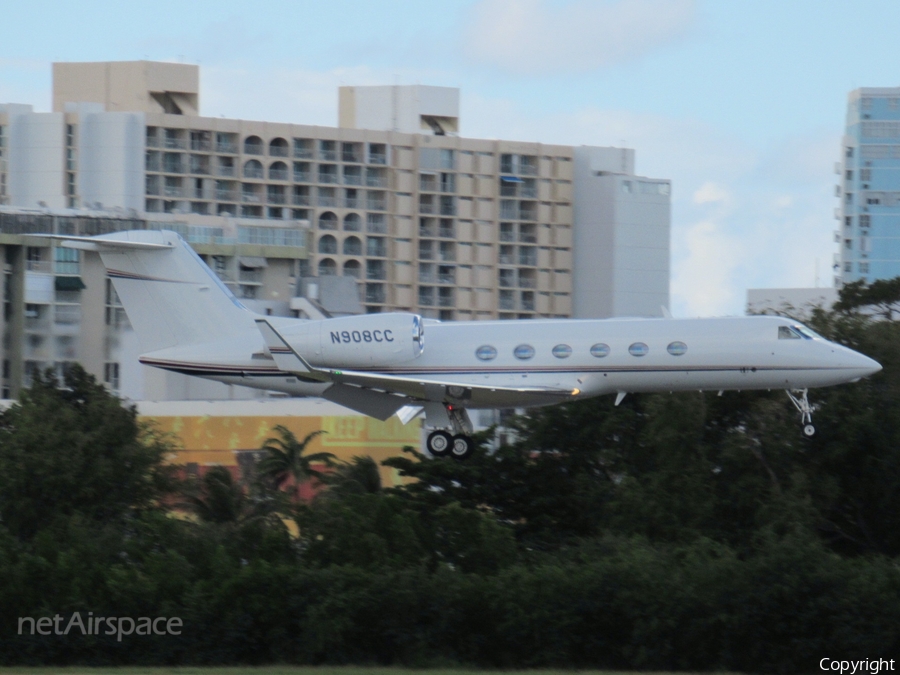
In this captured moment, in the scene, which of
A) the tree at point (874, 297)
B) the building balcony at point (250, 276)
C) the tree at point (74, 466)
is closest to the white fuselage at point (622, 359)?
the tree at point (74, 466)

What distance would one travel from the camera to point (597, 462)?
149ft

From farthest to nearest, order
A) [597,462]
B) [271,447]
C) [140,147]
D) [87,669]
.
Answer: [140,147] < [271,447] < [597,462] < [87,669]

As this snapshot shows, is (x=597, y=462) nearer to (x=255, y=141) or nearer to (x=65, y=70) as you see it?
(x=255, y=141)

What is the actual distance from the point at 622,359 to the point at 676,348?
3.59 ft

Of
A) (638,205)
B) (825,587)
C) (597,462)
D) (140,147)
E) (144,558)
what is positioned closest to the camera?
(825,587)

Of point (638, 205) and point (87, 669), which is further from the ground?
point (638, 205)

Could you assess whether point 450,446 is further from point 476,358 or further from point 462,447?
point 476,358

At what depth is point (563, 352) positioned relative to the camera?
97.2 ft

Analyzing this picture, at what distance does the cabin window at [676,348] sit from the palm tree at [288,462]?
27976mm

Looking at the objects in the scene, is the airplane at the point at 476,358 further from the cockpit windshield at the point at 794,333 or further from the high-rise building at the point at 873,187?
the high-rise building at the point at 873,187

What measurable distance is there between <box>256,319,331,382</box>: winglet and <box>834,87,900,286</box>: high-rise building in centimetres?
11778

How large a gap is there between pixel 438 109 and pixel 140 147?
22.7 meters

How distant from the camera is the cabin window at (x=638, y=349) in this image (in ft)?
96.3

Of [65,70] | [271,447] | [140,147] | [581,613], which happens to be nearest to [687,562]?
[581,613]
